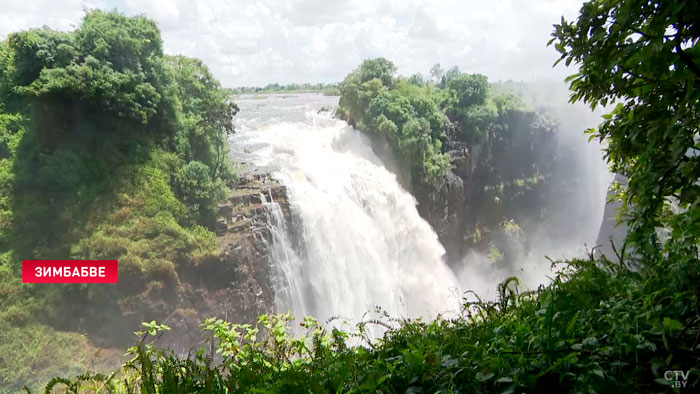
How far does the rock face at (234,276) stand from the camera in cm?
853

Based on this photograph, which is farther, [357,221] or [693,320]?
[357,221]

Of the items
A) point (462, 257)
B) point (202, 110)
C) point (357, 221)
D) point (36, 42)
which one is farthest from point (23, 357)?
point (462, 257)

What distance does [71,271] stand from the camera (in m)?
8.02

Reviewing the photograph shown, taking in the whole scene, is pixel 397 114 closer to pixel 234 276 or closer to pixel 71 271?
pixel 234 276

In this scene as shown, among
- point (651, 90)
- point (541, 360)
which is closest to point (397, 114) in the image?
point (651, 90)

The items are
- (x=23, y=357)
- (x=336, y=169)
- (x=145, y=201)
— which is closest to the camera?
(x=23, y=357)

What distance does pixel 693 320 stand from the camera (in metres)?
1.31

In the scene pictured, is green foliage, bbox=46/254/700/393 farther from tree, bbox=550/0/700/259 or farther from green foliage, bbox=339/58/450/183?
green foliage, bbox=339/58/450/183

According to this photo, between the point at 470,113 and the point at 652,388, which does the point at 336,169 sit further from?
the point at 652,388

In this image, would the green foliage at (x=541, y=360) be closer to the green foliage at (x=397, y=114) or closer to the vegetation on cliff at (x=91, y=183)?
the vegetation on cliff at (x=91, y=183)

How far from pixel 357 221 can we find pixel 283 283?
281 centimetres

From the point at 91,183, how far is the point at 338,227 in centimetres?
543

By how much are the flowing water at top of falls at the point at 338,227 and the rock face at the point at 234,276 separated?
0.27 meters

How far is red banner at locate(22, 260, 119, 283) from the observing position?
7.69 m
